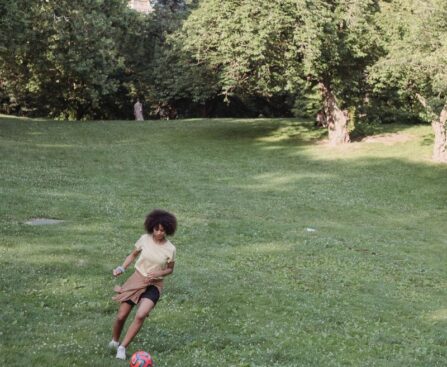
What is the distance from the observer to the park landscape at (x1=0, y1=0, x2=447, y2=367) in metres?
11.3

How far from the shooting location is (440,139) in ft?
117

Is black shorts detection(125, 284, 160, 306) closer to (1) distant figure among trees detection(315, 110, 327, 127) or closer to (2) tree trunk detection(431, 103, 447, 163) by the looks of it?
(2) tree trunk detection(431, 103, 447, 163)

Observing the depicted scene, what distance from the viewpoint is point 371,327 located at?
1244 cm

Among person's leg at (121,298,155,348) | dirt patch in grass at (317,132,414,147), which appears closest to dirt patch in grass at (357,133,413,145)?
dirt patch in grass at (317,132,414,147)

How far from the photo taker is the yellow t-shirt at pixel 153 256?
9.27 metres

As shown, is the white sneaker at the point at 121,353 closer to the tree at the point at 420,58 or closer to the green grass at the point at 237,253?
the green grass at the point at 237,253

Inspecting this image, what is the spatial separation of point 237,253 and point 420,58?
1606 cm

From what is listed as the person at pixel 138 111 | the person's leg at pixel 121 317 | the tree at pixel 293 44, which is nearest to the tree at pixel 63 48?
the person at pixel 138 111

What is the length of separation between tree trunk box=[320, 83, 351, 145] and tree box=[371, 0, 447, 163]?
2.91m

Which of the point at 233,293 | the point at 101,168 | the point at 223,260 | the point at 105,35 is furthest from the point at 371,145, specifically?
the point at 233,293

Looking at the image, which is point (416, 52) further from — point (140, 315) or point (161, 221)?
point (140, 315)

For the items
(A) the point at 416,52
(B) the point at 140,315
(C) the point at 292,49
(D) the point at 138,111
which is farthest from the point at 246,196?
(D) the point at 138,111

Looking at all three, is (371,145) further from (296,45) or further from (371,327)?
(371,327)

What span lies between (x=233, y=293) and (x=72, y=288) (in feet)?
11.7
